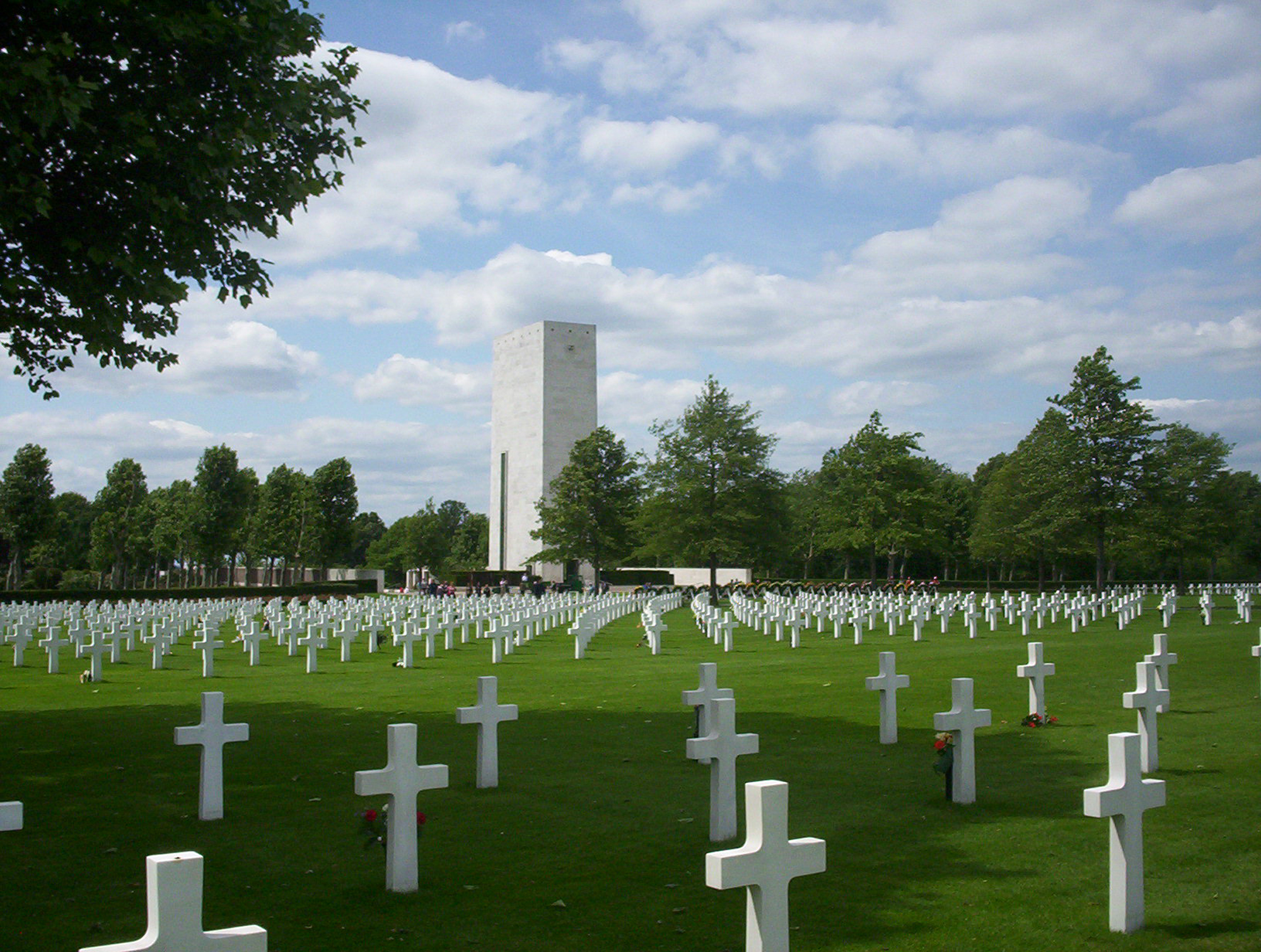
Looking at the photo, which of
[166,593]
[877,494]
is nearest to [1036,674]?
[877,494]

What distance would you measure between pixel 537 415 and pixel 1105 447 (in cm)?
4084

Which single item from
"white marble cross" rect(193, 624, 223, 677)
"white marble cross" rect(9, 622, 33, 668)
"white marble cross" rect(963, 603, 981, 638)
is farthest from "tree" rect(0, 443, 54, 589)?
"white marble cross" rect(963, 603, 981, 638)

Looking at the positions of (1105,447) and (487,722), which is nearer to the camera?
(487,722)

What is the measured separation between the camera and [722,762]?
20.3 ft

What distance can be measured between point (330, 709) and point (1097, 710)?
8.95 m

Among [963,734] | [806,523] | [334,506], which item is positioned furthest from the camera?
[806,523]

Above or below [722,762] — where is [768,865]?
above

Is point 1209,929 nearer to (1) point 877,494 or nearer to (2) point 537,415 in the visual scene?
(1) point 877,494

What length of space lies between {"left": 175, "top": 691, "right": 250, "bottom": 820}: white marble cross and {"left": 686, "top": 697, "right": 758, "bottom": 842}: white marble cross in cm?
311

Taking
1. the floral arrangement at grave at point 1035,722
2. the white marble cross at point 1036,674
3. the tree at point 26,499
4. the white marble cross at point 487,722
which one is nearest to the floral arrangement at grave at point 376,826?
the white marble cross at point 487,722

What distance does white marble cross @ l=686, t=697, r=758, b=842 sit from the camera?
6168 mm

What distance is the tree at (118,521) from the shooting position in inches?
2685

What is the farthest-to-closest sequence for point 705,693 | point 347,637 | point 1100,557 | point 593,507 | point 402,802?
point 593,507
point 1100,557
point 347,637
point 705,693
point 402,802

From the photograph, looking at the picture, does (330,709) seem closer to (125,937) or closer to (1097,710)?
(125,937)
